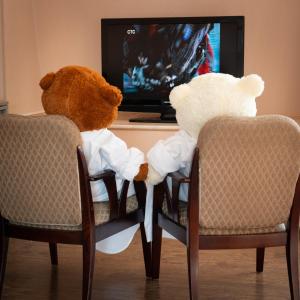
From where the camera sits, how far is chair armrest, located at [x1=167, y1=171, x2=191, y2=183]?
1974mm

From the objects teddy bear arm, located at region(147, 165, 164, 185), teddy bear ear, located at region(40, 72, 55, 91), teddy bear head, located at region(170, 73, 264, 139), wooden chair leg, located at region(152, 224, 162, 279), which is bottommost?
wooden chair leg, located at region(152, 224, 162, 279)

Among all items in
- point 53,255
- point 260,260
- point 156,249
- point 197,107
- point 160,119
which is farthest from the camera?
point 160,119

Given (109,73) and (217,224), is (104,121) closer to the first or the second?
(217,224)

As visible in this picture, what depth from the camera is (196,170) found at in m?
1.94

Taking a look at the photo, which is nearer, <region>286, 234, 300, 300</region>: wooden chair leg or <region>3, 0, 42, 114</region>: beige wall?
<region>286, 234, 300, 300</region>: wooden chair leg

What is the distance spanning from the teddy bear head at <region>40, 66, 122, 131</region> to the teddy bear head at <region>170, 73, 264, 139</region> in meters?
0.32

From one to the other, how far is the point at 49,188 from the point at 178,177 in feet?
1.65

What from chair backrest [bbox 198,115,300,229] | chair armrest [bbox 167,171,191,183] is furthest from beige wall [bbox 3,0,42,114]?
chair backrest [bbox 198,115,300,229]

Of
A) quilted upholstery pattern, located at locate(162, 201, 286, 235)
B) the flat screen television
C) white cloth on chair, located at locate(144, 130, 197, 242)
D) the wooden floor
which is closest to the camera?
quilted upholstery pattern, located at locate(162, 201, 286, 235)

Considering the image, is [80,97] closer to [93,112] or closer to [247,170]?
[93,112]

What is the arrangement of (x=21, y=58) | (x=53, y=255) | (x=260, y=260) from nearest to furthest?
(x=260, y=260) → (x=53, y=255) → (x=21, y=58)

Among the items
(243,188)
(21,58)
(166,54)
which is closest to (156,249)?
(243,188)

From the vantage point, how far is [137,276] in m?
2.55

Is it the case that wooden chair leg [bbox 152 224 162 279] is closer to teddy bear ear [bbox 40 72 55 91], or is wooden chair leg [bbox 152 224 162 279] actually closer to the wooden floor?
the wooden floor
